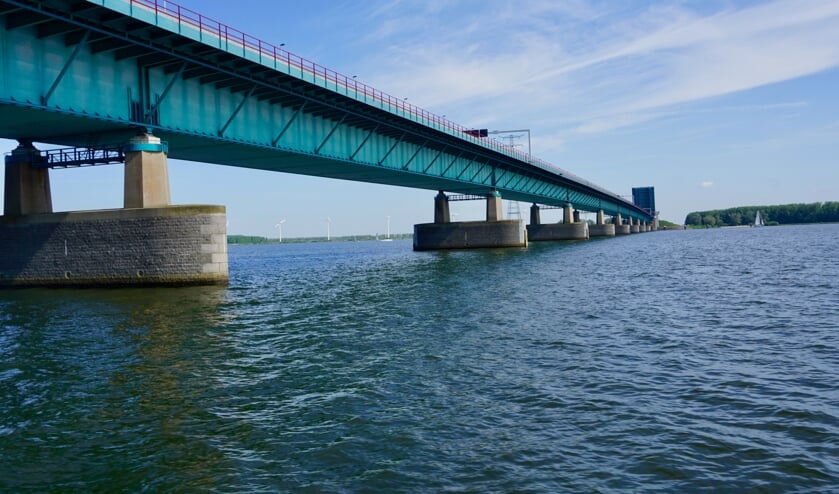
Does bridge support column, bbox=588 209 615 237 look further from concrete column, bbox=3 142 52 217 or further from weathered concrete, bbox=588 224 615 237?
concrete column, bbox=3 142 52 217

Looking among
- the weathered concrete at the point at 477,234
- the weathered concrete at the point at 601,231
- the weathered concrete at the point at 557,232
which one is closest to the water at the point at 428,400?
the weathered concrete at the point at 477,234

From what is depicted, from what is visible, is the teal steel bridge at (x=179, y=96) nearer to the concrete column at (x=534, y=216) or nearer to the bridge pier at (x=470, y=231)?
the bridge pier at (x=470, y=231)

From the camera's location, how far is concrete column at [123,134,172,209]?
108ft

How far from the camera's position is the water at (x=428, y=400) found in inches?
313

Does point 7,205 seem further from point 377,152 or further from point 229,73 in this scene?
point 377,152

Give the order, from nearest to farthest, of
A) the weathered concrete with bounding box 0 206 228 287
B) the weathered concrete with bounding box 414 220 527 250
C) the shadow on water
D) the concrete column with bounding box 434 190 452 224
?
the shadow on water < the weathered concrete with bounding box 0 206 228 287 < the weathered concrete with bounding box 414 220 527 250 < the concrete column with bounding box 434 190 452 224

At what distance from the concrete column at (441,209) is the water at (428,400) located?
64.2m

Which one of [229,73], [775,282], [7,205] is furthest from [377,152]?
[775,282]

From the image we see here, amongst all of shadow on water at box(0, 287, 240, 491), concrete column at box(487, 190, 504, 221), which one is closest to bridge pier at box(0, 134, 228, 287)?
shadow on water at box(0, 287, 240, 491)

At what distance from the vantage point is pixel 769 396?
35.9 ft

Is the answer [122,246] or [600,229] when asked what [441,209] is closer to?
[122,246]

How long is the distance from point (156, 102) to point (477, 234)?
54963 mm

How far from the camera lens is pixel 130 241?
32.9 metres

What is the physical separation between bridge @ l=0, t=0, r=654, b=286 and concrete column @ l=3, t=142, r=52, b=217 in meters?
0.06
